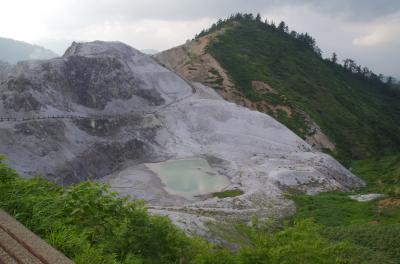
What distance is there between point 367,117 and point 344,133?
1142 inches

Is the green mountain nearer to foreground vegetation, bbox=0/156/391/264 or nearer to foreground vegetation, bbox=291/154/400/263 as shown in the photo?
foreground vegetation, bbox=291/154/400/263

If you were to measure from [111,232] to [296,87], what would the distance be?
128115 mm

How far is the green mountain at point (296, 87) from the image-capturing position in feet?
356

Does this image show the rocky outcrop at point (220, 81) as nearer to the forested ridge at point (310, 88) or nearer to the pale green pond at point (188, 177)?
the forested ridge at point (310, 88)

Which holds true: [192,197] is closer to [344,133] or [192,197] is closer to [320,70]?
[344,133]

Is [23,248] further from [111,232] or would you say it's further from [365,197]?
[365,197]

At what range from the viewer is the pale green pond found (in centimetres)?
5625

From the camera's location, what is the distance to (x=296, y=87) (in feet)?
445

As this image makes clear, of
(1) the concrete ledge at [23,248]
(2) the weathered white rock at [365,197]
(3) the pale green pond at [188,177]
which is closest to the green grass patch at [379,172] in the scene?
(2) the weathered white rock at [365,197]

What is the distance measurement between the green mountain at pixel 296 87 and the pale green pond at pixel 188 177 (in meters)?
43.0

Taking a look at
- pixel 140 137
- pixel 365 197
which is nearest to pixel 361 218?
pixel 365 197

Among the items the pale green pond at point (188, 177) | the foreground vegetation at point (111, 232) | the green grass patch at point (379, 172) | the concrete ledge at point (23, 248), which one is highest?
the concrete ledge at point (23, 248)

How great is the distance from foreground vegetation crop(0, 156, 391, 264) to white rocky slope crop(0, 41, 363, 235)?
27.9 metres

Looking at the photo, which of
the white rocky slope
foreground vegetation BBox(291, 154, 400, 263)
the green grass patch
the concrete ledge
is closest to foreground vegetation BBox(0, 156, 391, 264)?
the concrete ledge
